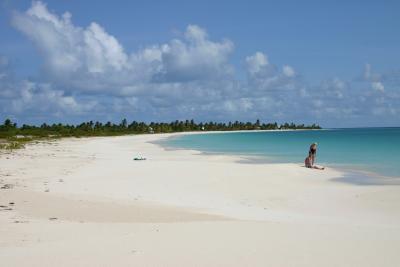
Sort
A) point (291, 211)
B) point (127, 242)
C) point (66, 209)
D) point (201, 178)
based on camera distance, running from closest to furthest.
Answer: point (127, 242), point (66, 209), point (291, 211), point (201, 178)

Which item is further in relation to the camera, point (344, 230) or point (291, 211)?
point (291, 211)

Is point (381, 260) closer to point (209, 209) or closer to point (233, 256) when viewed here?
point (233, 256)

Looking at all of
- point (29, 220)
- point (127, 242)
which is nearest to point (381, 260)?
point (127, 242)

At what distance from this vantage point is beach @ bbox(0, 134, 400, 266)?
25.5 feet

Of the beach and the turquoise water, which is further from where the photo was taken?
the turquoise water

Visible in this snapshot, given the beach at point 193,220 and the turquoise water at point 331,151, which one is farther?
the turquoise water at point 331,151

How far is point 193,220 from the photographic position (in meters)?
11.3

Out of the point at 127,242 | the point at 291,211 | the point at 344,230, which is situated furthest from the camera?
the point at 291,211

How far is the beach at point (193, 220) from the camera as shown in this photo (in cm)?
778

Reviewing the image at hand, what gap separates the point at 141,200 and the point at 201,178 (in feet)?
20.4

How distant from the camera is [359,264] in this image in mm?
7445

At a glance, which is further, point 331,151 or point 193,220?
point 331,151

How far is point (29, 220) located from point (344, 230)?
23.0 ft

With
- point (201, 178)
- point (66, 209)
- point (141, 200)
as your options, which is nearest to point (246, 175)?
point (201, 178)
